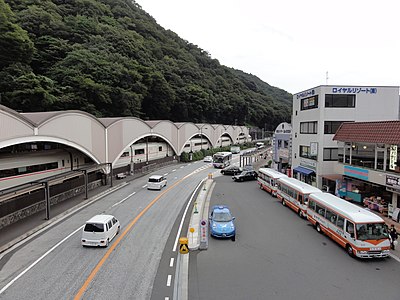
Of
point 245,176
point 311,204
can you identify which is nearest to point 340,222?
point 311,204

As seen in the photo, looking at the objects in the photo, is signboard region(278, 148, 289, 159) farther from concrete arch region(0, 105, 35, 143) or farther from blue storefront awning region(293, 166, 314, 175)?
concrete arch region(0, 105, 35, 143)

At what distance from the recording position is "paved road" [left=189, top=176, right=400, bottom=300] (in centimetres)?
Answer: 1053

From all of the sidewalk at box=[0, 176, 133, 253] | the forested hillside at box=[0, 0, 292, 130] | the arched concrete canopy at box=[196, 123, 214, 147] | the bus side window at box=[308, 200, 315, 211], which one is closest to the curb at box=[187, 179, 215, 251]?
the bus side window at box=[308, 200, 315, 211]

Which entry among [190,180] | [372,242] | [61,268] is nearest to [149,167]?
[190,180]

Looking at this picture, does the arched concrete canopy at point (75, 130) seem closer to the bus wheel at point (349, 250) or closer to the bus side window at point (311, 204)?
→ the bus side window at point (311, 204)

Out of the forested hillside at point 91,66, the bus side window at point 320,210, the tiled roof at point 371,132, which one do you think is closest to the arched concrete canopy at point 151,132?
the forested hillside at point 91,66

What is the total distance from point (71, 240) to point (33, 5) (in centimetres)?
6033

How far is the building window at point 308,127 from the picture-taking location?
30.4m

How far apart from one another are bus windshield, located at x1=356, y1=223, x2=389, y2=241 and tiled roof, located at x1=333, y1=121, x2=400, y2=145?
7692 mm

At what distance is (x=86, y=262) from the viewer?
13.0 m

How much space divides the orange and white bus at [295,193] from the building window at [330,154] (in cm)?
678

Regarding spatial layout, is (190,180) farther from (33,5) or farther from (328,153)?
(33,5)

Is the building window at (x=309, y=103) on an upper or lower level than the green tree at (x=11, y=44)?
lower

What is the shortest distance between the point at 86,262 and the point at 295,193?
15.5m
